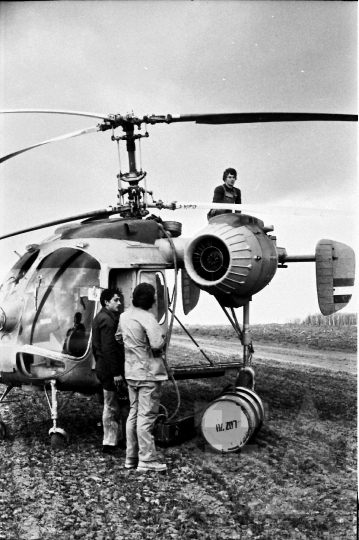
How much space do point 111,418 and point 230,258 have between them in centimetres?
214

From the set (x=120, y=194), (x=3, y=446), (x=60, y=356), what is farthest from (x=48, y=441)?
(x=120, y=194)

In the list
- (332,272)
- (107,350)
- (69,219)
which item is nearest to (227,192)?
(332,272)

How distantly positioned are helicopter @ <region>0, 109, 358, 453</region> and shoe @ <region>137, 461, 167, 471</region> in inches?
37.4

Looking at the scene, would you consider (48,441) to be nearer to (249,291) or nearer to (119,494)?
(119,494)

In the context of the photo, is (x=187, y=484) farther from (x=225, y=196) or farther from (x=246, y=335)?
(x=225, y=196)

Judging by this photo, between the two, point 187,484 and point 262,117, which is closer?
point 187,484

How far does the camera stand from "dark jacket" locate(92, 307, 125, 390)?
22.5ft

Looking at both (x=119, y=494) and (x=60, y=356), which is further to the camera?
(x=60, y=356)

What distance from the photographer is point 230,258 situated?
7309mm

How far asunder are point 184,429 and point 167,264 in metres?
1.95

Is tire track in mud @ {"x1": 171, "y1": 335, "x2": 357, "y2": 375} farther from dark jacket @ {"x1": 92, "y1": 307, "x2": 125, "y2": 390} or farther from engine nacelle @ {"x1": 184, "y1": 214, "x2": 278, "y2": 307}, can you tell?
dark jacket @ {"x1": 92, "y1": 307, "x2": 125, "y2": 390}

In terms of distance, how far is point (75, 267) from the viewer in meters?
7.61

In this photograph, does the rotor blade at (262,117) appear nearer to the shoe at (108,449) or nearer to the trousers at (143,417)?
the trousers at (143,417)

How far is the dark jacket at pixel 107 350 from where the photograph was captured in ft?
22.5
